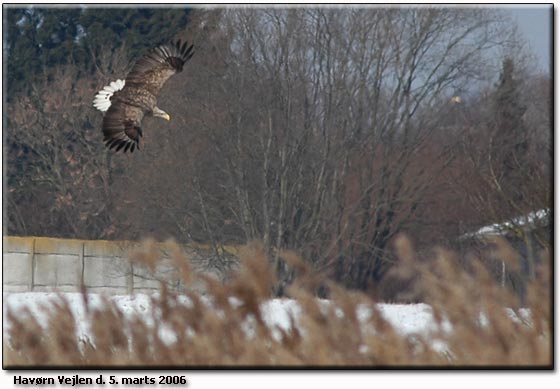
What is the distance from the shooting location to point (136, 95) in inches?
528

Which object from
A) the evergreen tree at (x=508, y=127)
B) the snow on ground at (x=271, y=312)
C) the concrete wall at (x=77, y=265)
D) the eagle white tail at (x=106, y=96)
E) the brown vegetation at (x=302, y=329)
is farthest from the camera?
the concrete wall at (x=77, y=265)

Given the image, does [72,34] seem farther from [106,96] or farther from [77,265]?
[106,96]

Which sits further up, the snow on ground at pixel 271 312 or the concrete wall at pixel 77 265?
the concrete wall at pixel 77 265

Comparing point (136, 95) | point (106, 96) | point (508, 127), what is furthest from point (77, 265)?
point (136, 95)

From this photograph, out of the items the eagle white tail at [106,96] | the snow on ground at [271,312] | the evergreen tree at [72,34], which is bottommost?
the snow on ground at [271,312]

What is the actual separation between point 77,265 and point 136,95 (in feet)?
51.0

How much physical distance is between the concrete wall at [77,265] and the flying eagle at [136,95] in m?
13.3

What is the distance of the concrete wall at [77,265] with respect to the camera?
90.7 feet

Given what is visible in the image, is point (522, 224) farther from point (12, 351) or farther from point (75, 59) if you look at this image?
point (75, 59)

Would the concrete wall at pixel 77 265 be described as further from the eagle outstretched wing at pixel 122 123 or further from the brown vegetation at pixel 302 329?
the brown vegetation at pixel 302 329

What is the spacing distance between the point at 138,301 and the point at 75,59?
1414cm

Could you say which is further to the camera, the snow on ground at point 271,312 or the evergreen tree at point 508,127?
the evergreen tree at point 508,127

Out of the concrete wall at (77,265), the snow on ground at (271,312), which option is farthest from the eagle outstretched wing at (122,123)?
the concrete wall at (77,265)

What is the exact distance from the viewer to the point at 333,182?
30.1 metres
